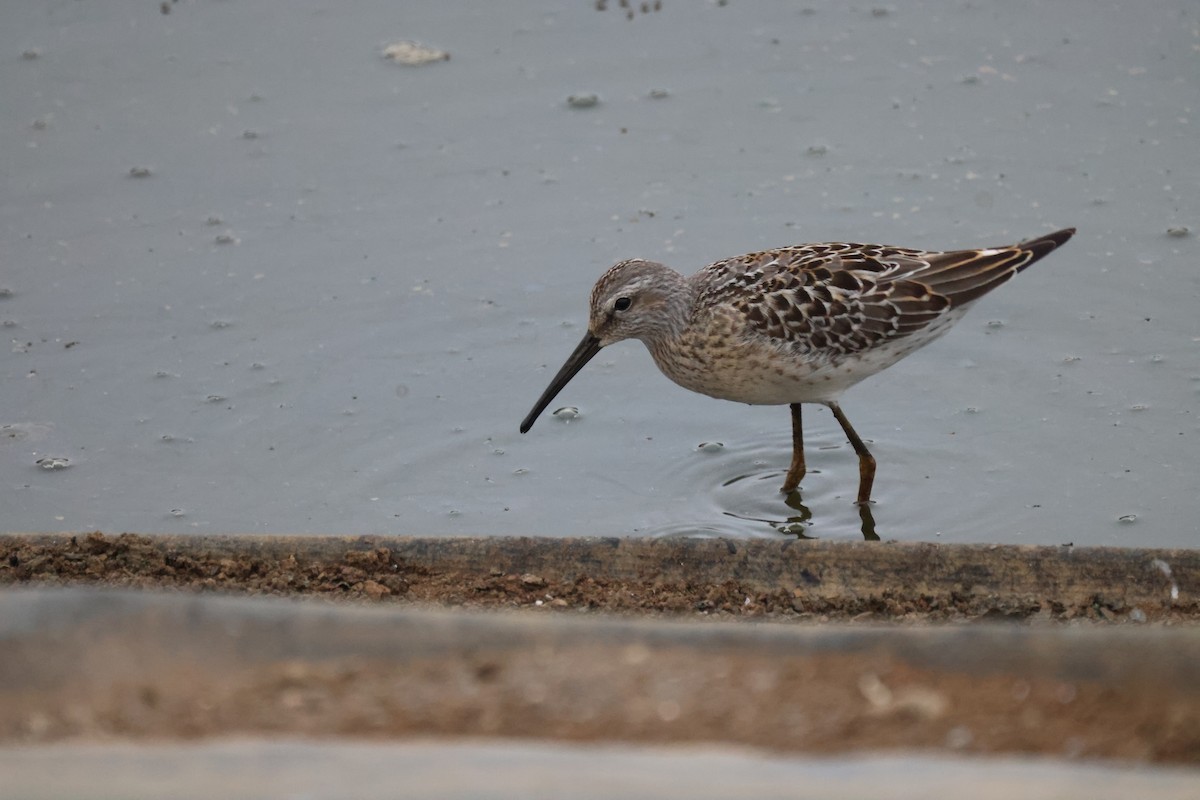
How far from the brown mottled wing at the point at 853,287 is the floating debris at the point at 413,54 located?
4153 mm


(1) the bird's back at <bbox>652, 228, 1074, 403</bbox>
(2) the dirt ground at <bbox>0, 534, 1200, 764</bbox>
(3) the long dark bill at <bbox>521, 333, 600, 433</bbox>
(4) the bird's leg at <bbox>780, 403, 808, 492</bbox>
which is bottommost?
(4) the bird's leg at <bbox>780, 403, 808, 492</bbox>

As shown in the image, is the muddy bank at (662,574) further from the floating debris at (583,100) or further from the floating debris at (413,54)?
the floating debris at (413,54)

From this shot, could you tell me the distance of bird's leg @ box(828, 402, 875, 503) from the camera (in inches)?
260

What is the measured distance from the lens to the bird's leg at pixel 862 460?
260 inches

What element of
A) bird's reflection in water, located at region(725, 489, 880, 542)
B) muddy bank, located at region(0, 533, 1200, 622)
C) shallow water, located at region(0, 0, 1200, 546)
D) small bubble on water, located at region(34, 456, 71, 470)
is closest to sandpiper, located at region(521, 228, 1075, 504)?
bird's reflection in water, located at region(725, 489, 880, 542)

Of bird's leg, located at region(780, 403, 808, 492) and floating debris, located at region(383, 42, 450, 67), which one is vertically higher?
floating debris, located at region(383, 42, 450, 67)

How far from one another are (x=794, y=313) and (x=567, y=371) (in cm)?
104

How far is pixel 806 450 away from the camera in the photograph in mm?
7262

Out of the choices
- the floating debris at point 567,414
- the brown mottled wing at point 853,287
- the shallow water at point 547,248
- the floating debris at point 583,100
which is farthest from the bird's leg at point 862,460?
the floating debris at point 583,100

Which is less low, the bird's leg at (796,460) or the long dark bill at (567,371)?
the long dark bill at (567,371)

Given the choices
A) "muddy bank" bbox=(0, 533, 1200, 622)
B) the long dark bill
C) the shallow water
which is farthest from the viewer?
the shallow water

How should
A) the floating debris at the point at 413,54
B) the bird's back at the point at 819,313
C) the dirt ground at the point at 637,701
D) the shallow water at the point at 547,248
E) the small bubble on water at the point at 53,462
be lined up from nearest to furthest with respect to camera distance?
the dirt ground at the point at 637,701, the bird's back at the point at 819,313, the shallow water at the point at 547,248, the small bubble on water at the point at 53,462, the floating debris at the point at 413,54

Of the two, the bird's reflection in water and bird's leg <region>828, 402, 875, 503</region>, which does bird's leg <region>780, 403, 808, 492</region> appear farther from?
bird's leg <region>828, 402, 875, 503</region>

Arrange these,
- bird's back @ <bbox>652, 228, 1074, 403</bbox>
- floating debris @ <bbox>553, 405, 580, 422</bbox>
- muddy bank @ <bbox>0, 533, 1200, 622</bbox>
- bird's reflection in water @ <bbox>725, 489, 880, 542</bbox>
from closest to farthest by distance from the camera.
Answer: muddy bank @ <bbox>0, 533, 1200, 622</bbox> < bird's back @ <bbox>652, 228, 1074, 403</bbox> < bird's reflection in water @ <bbox>725, 489, 880, 542</bbox> < floating debris @ <bbox>553, 405, 580, 422</bbox>
